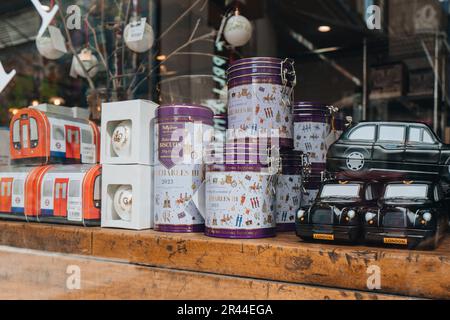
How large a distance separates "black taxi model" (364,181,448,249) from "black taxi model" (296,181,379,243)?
19 millimetres

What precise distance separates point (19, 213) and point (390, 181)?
914 mm

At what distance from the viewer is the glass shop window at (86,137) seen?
1257mm

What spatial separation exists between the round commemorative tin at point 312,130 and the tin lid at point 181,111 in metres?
0.21

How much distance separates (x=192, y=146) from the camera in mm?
960

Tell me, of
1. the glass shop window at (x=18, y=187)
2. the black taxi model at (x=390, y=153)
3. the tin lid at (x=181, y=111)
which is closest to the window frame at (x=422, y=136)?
the black taxi model at (x=390, y=153)

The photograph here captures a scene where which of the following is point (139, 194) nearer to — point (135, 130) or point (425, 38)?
point (135, 130)

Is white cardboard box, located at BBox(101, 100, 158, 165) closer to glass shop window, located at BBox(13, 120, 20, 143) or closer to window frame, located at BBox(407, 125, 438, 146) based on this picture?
glass shop window, located at BBox(13, 120, 20, 143)

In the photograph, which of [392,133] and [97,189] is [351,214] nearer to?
[392,133]

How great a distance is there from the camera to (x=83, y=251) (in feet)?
3.26

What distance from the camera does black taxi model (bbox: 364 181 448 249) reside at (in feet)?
2.25

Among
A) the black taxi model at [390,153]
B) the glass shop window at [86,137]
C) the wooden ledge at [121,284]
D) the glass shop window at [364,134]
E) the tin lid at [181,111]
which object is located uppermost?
the tin lid at [181,111]

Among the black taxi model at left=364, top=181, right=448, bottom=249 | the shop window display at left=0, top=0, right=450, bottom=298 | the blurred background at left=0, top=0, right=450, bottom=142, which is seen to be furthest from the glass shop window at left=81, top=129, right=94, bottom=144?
the black taxi model at left=364, top=181, right=448, bottom=249

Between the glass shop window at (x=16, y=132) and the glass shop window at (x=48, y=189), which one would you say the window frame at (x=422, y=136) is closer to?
the glass shop window at (x=48, y=189)

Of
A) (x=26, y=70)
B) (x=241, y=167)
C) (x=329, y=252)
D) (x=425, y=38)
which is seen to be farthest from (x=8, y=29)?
(x=425, y=38)
